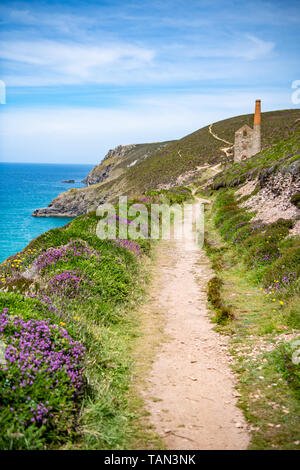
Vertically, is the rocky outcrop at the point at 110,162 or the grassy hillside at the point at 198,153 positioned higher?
the rocky outcrop at the point at 110,162

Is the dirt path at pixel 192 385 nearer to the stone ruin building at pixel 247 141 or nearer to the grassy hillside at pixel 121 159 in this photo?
the stone ruin building at pixel 247 141

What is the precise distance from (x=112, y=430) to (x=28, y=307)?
248cm

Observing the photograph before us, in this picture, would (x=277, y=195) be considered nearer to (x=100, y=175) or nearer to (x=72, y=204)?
(x=72, y=204)

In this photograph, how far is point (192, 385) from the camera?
213 inches

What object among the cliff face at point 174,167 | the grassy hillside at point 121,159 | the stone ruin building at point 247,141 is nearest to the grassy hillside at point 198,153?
the cliff face at point 174,167

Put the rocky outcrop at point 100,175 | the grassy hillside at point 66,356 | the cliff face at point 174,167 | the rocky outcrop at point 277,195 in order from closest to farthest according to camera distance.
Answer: the grassy hillside at point 66,356 < the rocky outcrop at point 277,195 < the cliff face at point 174,167 < the rocky outcrop at point 100,175

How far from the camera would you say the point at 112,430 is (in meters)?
4.18

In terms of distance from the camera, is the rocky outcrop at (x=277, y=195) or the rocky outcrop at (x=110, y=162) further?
the rocky outcrop at (x=110, y=162)

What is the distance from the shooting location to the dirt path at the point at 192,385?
4.20m

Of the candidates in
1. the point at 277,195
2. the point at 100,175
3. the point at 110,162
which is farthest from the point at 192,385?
the point at 110,162

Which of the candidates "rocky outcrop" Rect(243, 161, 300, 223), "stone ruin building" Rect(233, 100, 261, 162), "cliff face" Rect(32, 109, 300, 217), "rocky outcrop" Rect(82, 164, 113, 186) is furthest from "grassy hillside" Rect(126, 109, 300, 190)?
"rocky outcrop" Rect(82, 164, 113, 186)

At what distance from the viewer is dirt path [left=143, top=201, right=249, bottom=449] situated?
4.20m

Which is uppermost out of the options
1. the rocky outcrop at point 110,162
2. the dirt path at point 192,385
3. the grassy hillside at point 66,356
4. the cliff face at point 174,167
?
the rocky outcrop at point 110,162
